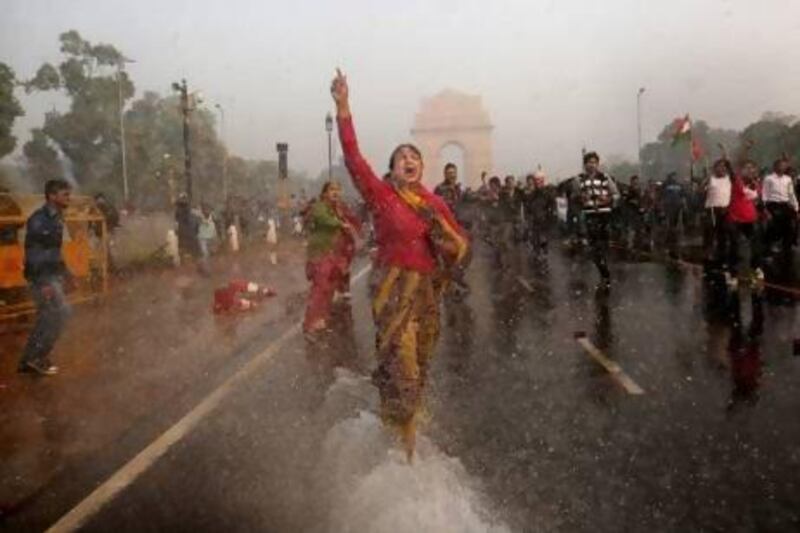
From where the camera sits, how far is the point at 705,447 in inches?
201

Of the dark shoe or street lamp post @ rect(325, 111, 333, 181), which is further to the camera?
street lamp post @ rect(325, 111, 333, 181)

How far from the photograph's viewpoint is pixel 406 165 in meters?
4.88

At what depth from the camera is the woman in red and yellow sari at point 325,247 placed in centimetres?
1058

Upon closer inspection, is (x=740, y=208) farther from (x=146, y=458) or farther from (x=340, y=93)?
(x=146, y=458)

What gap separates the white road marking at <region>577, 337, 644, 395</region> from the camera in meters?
6.76

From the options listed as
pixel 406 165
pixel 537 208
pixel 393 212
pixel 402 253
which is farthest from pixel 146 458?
pixel 537 208

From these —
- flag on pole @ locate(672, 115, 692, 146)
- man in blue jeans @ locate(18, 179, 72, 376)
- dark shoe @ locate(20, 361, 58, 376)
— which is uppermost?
flag on pole @ locate(672, 115, 692, 146)

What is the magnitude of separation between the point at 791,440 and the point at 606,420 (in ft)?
3.72

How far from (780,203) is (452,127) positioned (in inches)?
2610

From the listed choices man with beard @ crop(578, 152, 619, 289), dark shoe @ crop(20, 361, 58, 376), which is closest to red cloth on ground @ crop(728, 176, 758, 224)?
man with beard @ crop(578, 152, 619, 289)

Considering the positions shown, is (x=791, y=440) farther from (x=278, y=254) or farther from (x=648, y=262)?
(x=278, y=254)

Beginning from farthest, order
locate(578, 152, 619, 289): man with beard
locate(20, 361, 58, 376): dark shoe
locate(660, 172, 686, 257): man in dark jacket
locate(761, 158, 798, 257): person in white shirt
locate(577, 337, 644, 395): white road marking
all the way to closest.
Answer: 1. locate(660, 172, 686, 257): man in dark jacket
2. locate(761, 158, 798, 257): person in white shirt
3. locate(578, 152, 619, 289): man with beard
4. locate(20, 361, 58, 376): dark shoe
5. locate(577, 337, 644, 395): white road marking

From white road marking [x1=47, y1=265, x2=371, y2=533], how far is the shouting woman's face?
2.26 m

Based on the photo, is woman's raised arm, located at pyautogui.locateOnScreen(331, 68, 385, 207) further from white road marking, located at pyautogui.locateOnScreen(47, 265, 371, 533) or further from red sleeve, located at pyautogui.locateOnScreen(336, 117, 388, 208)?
white road marking, located at pyautogui.locateOnScreen(47, 265, 371, 533)
